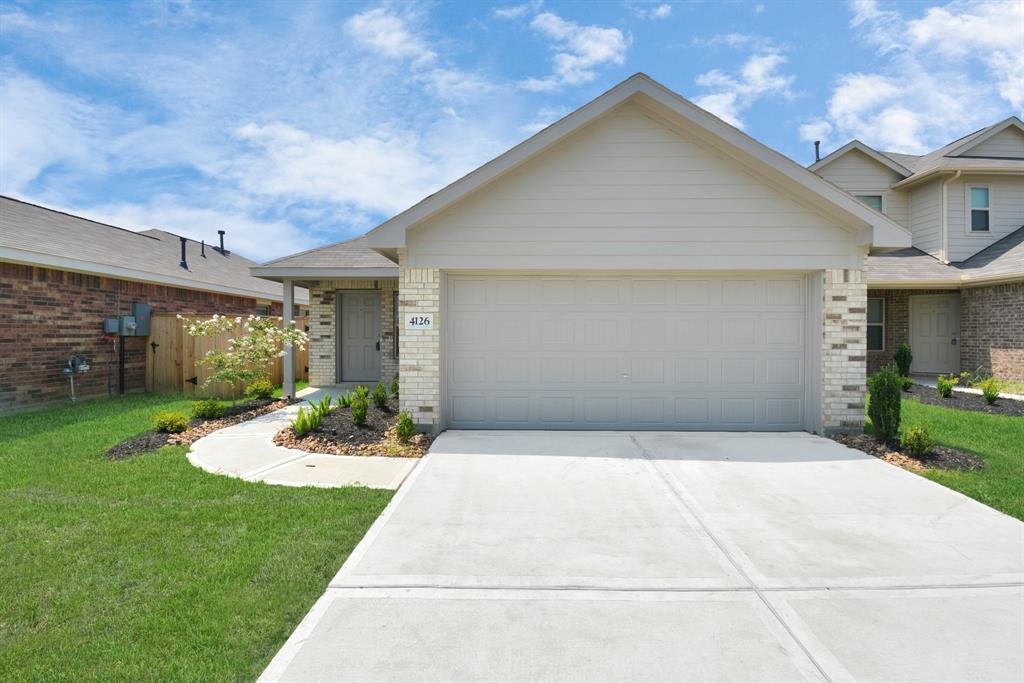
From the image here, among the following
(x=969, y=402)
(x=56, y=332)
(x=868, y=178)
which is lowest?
(x=969, y=402)

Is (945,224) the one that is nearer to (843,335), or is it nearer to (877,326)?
(877,326)

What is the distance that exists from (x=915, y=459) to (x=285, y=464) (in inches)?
309

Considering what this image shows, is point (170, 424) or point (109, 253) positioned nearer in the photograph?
point (170, 424)

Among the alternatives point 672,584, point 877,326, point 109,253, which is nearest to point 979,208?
point 877,326

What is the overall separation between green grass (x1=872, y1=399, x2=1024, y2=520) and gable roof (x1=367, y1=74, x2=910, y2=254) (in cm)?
304

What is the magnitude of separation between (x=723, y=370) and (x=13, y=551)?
26.7ft

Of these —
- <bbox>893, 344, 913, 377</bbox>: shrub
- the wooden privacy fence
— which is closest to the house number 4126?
the wooden privacy fence

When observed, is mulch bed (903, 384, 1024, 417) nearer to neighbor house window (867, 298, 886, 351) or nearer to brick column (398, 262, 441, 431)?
neighbor house window (867, 298, 886, 351)

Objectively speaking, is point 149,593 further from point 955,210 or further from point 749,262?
point 955,210

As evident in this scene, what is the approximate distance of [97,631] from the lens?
299cm

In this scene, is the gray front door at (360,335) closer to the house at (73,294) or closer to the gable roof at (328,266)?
the gable roof at (328,266)

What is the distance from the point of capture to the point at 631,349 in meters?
8.11

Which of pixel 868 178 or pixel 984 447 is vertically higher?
pixel 868 178

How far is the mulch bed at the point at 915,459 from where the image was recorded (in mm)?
6438
